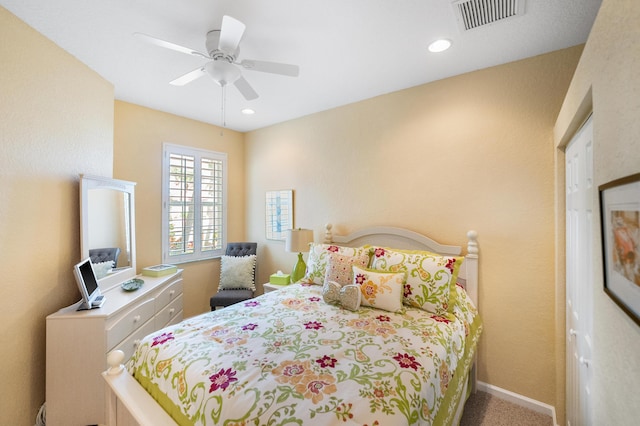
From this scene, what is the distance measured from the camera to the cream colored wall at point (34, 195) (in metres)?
1.69

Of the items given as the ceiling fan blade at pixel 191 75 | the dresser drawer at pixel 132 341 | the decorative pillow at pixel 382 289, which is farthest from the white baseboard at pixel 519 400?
the ceiling fan blade at pixel 191 75

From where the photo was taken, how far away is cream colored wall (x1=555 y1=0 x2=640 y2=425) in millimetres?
664

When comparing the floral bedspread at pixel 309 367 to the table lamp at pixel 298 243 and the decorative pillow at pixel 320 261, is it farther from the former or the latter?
the table lamp at pixel 298 243

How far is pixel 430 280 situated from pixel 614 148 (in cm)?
135

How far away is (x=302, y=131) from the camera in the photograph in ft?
11.3

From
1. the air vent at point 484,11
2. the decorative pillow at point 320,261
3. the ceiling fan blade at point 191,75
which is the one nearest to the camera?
the air vent at point 484,11

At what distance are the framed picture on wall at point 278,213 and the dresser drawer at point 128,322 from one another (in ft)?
5.61

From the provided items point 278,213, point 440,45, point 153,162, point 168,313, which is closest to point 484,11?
point 440,45

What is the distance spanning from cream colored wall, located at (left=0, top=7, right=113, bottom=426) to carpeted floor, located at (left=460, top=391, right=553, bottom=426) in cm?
312

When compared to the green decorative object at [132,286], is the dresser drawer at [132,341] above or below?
below

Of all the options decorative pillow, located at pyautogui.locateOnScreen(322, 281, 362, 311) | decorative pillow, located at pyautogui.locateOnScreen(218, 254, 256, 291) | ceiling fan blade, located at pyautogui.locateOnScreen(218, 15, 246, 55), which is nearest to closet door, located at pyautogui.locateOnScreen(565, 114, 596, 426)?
decorative pillow, located at pyautogui.locateOnScreen(322, 281, 362, 311)

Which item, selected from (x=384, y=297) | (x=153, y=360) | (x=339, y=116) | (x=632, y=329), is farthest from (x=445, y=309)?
(x=339, y=116)

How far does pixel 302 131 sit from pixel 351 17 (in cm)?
184

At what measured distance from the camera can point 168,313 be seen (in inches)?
110
